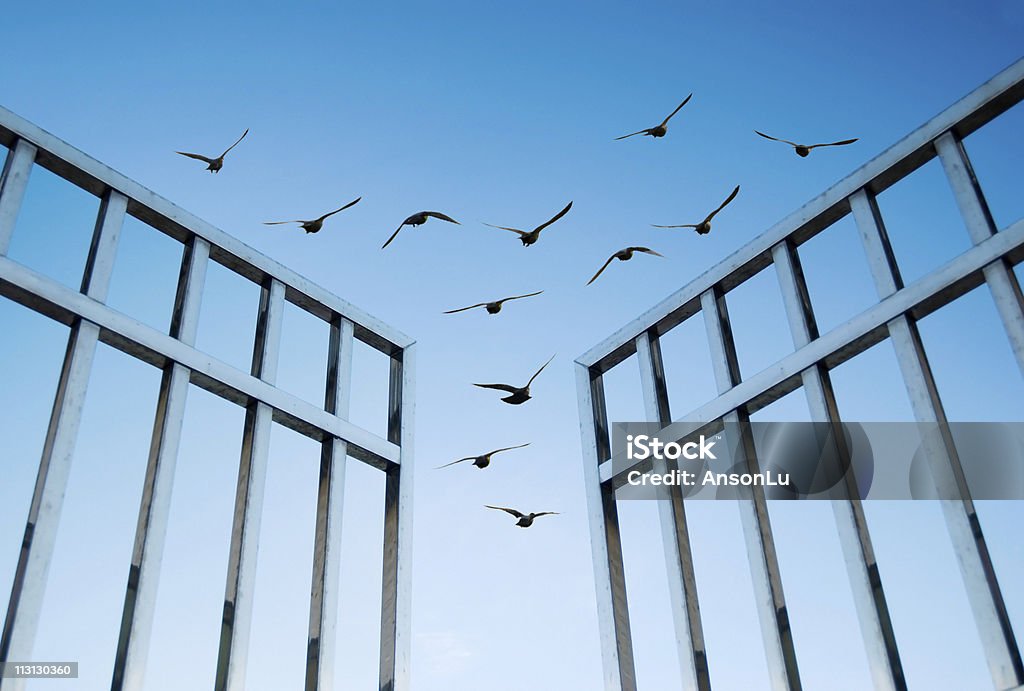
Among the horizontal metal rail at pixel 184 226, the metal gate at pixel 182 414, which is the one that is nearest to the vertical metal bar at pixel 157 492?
the metal gate at pixel 182 414

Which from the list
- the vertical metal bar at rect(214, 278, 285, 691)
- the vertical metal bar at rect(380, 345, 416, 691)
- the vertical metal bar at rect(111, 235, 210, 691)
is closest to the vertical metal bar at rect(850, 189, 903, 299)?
the vertical metal bar at rect(380, 345, 416, 691)

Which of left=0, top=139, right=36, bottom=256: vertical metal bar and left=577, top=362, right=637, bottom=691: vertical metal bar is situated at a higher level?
left=0, top=139, right=36, bottom=256: vertical metal bar

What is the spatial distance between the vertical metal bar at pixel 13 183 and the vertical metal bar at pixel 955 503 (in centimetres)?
562

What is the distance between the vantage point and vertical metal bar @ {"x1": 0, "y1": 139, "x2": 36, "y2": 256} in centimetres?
606

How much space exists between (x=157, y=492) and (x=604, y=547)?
348 cm

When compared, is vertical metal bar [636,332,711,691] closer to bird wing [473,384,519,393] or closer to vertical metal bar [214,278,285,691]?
bird wing [473,384,519,393]

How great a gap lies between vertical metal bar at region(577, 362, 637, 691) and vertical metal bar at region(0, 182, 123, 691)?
13.1 ft

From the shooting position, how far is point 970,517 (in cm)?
552

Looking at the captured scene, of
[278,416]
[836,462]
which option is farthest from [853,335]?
[278,416]

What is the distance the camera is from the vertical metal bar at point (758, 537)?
20.4ft

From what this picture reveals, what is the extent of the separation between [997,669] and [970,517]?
2.74ft

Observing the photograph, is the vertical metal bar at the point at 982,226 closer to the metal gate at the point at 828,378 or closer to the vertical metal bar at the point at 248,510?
the metal gate at the point at 828,378

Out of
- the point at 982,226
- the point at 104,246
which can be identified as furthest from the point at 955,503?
the point at 104,246

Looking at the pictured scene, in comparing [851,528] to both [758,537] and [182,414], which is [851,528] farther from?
[182,414]
